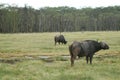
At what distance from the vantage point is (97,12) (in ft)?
626

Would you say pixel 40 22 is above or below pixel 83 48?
below

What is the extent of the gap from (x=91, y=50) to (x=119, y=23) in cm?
13374

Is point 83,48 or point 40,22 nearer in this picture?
point 83,48

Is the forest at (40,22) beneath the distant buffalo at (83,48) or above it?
beneath

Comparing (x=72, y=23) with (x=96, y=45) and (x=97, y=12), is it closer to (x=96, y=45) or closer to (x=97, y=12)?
(x=97, y=12)

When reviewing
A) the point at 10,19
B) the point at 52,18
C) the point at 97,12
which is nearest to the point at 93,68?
the point at 10,19

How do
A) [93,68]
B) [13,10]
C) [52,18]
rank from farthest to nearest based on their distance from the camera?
1. [52,18]
2. [13,10]
3. [93,68]

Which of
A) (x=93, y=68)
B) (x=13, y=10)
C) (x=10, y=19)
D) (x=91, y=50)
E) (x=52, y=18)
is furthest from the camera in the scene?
(x=52, y=18)

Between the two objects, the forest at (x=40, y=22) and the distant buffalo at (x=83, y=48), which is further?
the forest at (x=40, y=22)

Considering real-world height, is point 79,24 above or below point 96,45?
below

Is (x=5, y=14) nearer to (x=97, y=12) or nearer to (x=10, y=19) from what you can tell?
(x=10, y=19)

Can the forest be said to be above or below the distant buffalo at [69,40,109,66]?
below

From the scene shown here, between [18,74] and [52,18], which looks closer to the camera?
[18,74]

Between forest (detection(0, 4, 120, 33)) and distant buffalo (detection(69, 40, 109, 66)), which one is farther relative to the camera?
forest (detection(0, 4, 120, 33))
